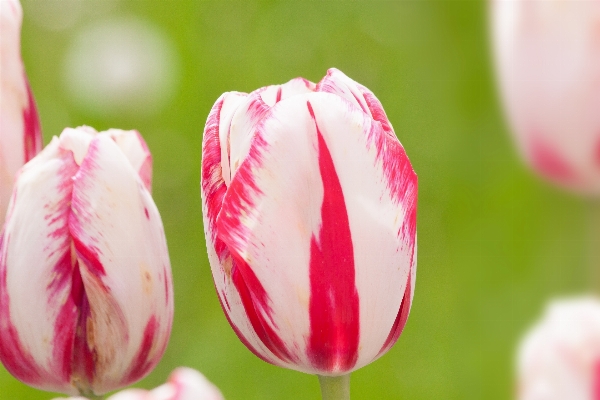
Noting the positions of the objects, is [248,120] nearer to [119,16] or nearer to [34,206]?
[34,206]

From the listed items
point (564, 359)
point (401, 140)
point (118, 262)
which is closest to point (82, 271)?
point (118, 262)

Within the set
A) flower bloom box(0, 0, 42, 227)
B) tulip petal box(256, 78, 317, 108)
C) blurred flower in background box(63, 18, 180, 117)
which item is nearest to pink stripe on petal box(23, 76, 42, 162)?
flower bloom box(0, 0, 42, 227)

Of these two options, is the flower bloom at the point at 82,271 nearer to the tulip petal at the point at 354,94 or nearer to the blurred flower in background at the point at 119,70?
the tulip petal at the point at 354,94

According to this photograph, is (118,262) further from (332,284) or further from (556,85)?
(556,85)

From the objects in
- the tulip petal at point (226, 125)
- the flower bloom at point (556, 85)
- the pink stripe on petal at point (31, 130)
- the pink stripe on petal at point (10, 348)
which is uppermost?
the flower bloom at point (556, 85)

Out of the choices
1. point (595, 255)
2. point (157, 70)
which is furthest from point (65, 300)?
point (157, 70)

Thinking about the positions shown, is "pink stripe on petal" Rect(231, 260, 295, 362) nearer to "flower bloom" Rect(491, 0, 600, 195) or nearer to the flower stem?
the flower stem

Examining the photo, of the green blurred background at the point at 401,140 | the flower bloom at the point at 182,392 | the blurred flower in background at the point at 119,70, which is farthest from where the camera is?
the blurred flower in background at the point at 119,70

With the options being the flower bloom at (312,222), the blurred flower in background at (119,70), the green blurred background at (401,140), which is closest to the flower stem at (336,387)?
the flower bloom at (312,222)
